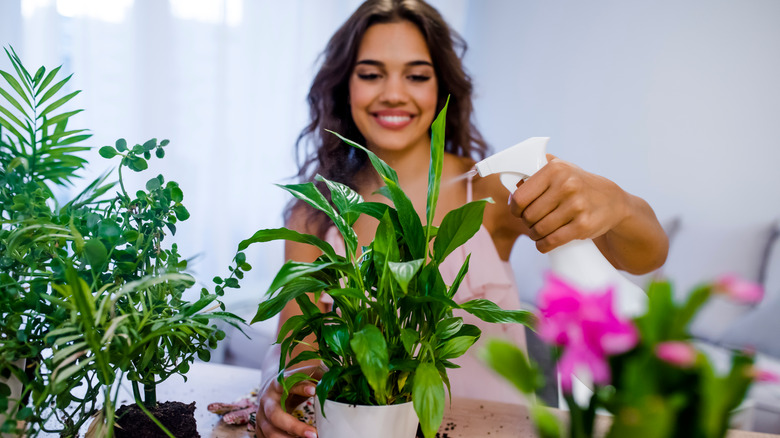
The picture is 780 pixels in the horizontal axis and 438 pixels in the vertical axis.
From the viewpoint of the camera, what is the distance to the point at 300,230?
131cm

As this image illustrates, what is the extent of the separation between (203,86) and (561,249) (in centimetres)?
209

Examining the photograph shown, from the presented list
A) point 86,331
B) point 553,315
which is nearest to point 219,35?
point 86,331

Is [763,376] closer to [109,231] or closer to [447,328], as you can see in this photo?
[447,328]

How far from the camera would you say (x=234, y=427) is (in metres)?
0.72

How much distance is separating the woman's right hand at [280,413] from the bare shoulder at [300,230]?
0.48 m

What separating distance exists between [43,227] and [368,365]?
32 cm

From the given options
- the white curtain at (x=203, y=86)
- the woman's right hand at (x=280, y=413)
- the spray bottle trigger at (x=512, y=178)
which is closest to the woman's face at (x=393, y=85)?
the spray bottle trigger at (x=512, y=178)

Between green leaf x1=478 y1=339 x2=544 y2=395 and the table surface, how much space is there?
0.45 metres

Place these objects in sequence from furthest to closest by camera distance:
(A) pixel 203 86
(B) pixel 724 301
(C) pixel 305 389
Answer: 1. (A) pixel 203 86
2. (B) pixel 724 301
3. (C) pixel 305 389

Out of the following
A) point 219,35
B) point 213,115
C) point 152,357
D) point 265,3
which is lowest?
point 152,357

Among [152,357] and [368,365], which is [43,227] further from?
[368,365]

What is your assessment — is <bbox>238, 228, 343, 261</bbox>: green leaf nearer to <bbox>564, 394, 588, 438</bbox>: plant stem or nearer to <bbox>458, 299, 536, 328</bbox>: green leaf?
<bbox>458, 299, 536, 328</bbox>: green leaf

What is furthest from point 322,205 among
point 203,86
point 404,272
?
point 203,86

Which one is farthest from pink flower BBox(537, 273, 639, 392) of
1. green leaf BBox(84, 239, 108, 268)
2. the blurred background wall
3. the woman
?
the blurred background wall
